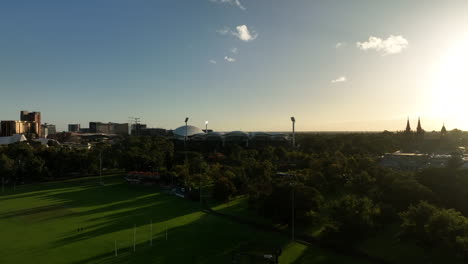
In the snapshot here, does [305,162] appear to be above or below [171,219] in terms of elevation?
above

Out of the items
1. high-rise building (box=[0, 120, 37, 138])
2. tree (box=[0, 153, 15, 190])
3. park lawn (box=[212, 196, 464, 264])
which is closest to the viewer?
park lawn (box=[212, 196, 464, 264])

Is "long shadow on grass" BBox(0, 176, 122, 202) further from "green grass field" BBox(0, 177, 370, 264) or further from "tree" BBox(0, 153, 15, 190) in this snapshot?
"tree" BBox(0, 153, 15, 190)

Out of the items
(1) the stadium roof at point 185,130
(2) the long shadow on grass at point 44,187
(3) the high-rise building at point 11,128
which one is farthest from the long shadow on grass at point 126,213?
(3) the high-rise building at point 11,128

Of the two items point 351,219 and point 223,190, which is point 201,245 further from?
point 223,190

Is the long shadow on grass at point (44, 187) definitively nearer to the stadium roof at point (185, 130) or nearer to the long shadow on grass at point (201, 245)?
the long shadow on grass at point (201, 245)

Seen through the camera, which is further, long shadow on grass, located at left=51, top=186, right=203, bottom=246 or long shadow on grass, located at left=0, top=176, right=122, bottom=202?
long shadow on grass, located at left=0, top=176, right=122, bottom=202

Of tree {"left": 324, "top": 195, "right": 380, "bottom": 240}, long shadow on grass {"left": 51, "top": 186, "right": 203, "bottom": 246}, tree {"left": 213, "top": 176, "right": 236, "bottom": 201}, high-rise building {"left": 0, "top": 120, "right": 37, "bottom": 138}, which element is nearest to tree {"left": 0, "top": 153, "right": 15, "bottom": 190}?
long shadow on grass {"left": 51, "top": 186, "right": 203, "bottom": 246}

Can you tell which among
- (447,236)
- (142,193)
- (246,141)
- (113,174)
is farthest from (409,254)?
(246,141)

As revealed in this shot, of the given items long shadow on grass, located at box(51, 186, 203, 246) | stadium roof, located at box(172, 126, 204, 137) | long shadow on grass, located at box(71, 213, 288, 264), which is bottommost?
long shadow on grass, located at box(71, 213, 288, 264)

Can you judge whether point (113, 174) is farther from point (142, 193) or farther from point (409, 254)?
point (409, 254)
